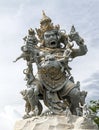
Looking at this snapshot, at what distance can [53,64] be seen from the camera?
12.9 m

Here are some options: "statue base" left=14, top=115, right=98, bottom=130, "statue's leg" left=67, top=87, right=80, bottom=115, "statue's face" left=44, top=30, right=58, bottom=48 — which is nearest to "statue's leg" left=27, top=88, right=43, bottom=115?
"statue base" left=14, top=115, right=98, bottom=130

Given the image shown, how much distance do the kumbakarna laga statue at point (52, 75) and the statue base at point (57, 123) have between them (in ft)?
1.12

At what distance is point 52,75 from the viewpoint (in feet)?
42.8

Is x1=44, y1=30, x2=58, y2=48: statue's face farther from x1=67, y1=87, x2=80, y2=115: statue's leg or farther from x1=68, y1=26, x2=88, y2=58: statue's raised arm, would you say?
x1=67, y1=87, x2=80, y2=115: statue's leg

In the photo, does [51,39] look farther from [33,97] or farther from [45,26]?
[33,97]

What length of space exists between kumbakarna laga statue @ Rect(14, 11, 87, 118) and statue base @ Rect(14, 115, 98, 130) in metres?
0.34

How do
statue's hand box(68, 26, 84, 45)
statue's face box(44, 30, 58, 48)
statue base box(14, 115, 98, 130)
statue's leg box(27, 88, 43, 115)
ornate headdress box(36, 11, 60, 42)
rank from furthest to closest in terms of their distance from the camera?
ornate headdress box(36, 11, 60, 42) < statue's face box(44, 30, 58, 48) < statue's hand box(68, 26, 84, 45) < statue's leg box(27, 88, 43, 115) < statue base box(14, 115, 98, 130)

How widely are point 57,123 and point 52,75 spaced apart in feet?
5.35

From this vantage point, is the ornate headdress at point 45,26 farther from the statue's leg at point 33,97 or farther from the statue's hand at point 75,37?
the statue's leg at point 33,97

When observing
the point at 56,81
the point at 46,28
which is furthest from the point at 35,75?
the point at 46,28

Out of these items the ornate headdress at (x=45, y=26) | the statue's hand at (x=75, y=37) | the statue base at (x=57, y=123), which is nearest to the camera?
the statue base at (x=57, y=123)

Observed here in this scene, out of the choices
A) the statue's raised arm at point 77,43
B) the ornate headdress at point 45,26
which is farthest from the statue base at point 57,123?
the ornate headdress at point 45,26

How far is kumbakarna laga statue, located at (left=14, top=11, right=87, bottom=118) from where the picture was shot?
42.3 ft

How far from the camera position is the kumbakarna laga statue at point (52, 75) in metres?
12.9
